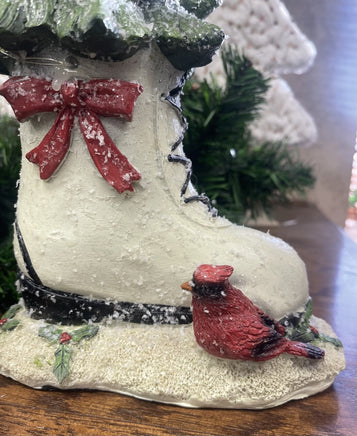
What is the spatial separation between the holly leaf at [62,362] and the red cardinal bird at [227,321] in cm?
13

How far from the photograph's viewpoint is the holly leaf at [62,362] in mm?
467

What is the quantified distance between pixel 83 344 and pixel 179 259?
12 cm

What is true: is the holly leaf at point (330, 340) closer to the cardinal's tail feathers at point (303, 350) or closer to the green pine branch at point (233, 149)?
the cardinal's tail feathers at point (303, 350)

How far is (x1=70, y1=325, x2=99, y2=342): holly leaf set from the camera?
0.49 metres

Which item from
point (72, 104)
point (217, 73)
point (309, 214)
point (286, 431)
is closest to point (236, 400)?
point (286, 431)

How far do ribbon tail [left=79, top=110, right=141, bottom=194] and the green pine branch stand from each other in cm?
26

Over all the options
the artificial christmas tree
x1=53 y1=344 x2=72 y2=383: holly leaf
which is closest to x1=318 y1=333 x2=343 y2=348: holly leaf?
the artificial christmas tree

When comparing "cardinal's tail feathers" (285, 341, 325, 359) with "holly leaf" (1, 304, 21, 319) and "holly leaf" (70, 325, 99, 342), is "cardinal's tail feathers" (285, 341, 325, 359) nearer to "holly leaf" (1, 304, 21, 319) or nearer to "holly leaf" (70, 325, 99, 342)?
"holly leaf" (70, 325, 99, 342)

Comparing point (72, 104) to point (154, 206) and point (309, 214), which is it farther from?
point (309, 214)

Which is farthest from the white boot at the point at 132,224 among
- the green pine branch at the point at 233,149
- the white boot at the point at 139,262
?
the green pine branch at the point at 233,149

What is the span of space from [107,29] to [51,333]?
0.29 m

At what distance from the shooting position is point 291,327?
519mm

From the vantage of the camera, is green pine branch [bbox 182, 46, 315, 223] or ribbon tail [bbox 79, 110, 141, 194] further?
green pine branch [bbox 182, 46, 315, 223]

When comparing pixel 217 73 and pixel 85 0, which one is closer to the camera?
pixel 85 0
